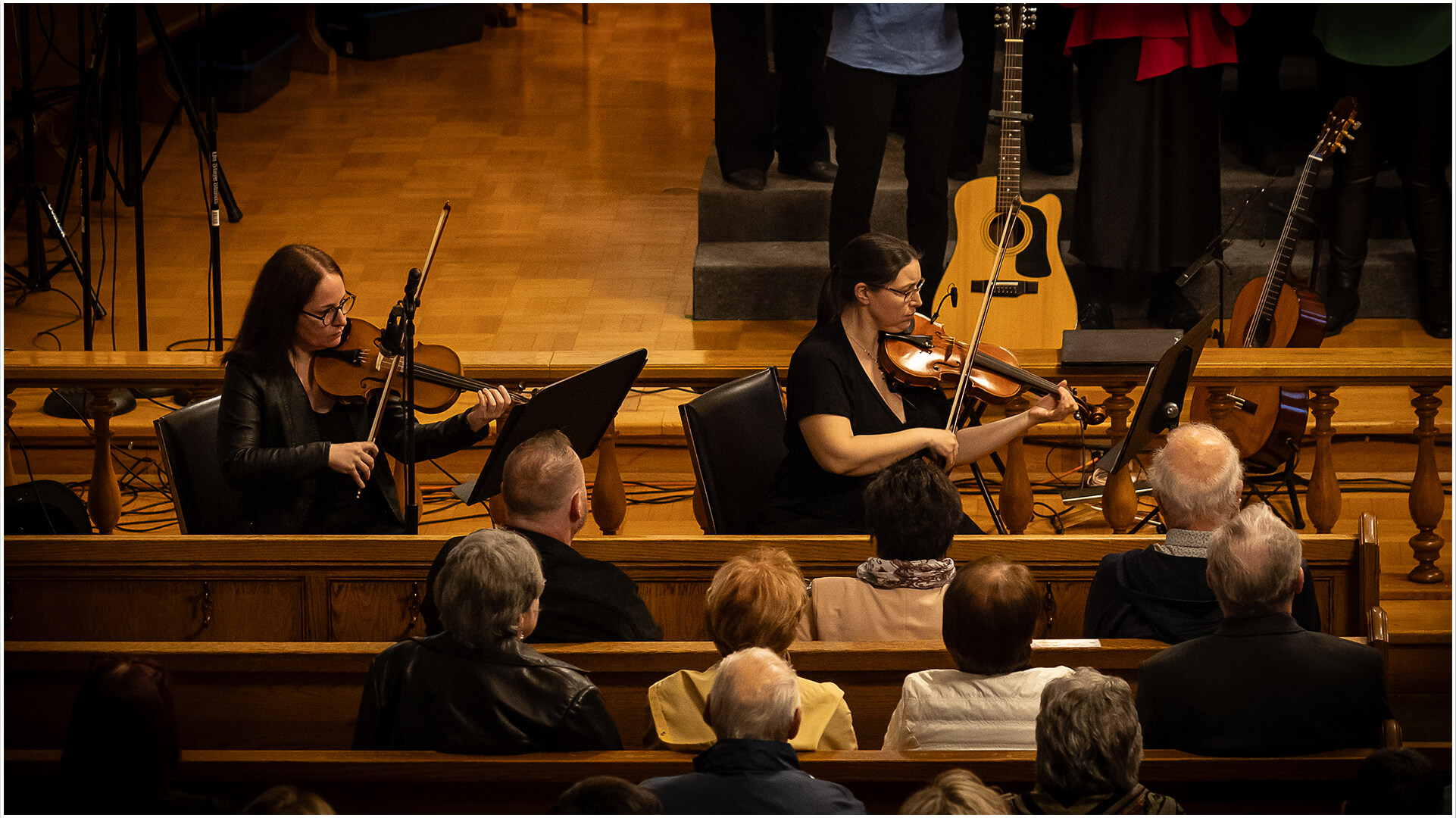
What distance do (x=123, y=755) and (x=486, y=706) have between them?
0.51 meters

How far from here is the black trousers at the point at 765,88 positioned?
5.40m

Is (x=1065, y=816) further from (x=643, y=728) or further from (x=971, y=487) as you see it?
(x=971, y=487)

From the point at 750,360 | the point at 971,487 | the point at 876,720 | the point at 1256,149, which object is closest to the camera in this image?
the point at 876,720

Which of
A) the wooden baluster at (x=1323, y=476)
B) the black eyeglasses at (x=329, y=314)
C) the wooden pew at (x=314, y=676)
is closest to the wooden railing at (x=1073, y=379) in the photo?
the wooden baluster at (x=1323, y=476)

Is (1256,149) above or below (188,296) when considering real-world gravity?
above

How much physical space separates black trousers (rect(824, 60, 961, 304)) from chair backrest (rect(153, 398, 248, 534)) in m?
2.17

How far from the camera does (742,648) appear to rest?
228cm

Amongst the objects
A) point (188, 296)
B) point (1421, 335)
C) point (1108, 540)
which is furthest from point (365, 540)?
point (1421, 335)

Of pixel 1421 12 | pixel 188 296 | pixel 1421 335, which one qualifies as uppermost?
pixel 1421 12

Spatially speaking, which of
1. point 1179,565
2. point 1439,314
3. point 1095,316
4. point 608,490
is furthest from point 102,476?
point 1439,314

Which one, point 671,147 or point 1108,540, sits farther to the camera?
point 671,147

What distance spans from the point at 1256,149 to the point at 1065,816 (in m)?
4.16

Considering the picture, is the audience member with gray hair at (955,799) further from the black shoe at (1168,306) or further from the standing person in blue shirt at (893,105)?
the black shoe at (1168,306)

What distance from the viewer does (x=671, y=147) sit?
7.03 m
